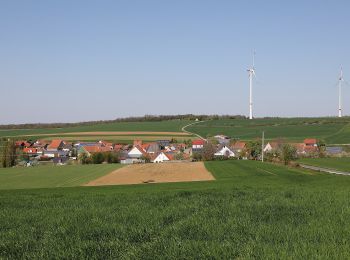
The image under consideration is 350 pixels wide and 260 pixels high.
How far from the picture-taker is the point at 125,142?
11181 cm

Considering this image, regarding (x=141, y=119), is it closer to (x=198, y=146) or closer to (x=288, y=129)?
(x=288, y=129)

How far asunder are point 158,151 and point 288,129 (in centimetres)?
4209

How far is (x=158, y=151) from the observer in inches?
3910

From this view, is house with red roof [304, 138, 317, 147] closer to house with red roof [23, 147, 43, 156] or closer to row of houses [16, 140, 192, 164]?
row of houses [16, 140, 192, 164]

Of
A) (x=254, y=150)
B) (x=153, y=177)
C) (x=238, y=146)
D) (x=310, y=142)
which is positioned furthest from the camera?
(x=238, y=146)

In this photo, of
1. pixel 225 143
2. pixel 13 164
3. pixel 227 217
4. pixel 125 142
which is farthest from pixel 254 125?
pixel 227 217

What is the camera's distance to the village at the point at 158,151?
272 ft

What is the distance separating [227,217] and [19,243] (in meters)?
3.67

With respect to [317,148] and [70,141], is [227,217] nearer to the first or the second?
[317,148]

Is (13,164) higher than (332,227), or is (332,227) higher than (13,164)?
(332,227)

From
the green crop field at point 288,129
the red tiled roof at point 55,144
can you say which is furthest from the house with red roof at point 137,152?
the green crop field at point 288,129

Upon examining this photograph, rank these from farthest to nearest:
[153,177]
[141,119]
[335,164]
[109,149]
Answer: [141,119] → [109,149] → [335,164] → [153,177]

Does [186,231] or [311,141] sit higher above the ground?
[186,231]

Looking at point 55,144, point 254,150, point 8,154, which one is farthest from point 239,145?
point 8,154
